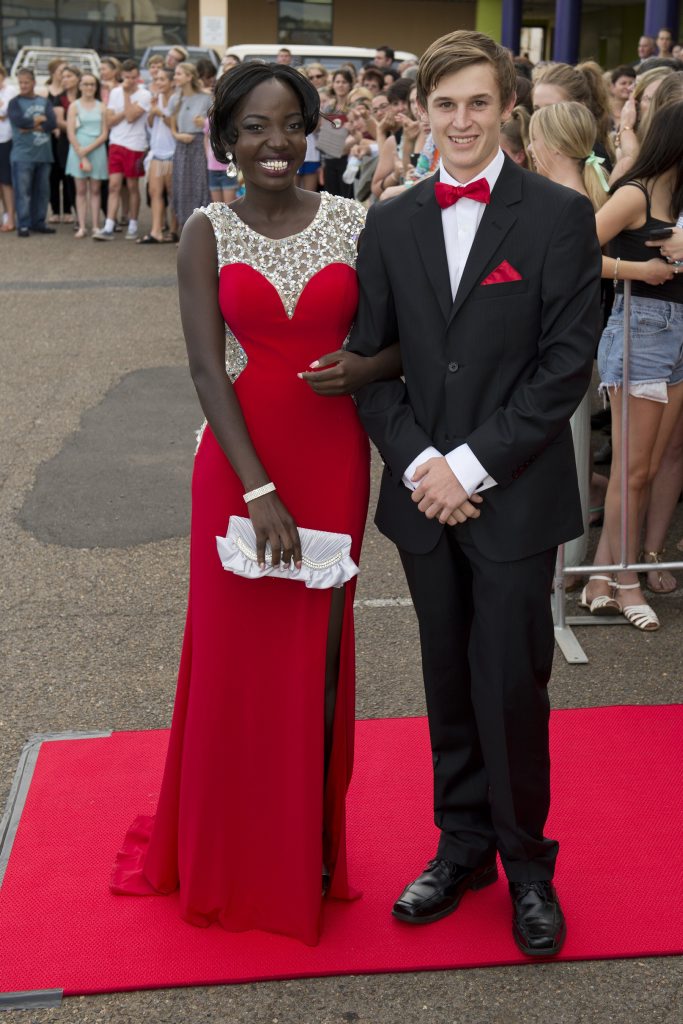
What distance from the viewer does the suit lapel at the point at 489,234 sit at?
9.43 feet

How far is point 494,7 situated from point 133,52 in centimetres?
1283

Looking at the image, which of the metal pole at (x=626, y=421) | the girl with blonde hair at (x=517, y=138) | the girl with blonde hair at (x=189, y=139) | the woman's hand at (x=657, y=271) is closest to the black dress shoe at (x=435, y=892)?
the metal pole at (x=626, y=421)

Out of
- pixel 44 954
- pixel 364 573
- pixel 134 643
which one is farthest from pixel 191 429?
pixel 44 954

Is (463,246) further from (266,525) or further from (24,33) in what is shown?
(24,33)

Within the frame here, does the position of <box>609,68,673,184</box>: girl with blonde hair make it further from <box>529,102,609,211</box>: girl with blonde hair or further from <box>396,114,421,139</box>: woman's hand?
<box>396,114,421,139</box>: woman's hand

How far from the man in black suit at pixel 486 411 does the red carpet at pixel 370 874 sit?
15 centimetres

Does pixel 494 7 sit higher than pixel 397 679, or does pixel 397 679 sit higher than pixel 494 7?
pixel 494 7

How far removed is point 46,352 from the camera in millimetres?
10555

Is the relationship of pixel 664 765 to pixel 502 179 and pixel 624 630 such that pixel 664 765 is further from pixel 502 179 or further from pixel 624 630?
pixel 502 179

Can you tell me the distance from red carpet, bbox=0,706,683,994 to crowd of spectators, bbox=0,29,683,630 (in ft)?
4.71

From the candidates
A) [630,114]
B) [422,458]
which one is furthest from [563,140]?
[422,458]

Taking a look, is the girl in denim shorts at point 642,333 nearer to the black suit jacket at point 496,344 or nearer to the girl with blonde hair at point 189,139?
the black suit jacket at point 496,344

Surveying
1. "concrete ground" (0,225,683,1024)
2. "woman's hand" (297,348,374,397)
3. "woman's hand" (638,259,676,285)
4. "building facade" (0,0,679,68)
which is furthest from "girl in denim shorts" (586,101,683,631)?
"building facade" (0,0,679,68)

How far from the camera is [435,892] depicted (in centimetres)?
330
